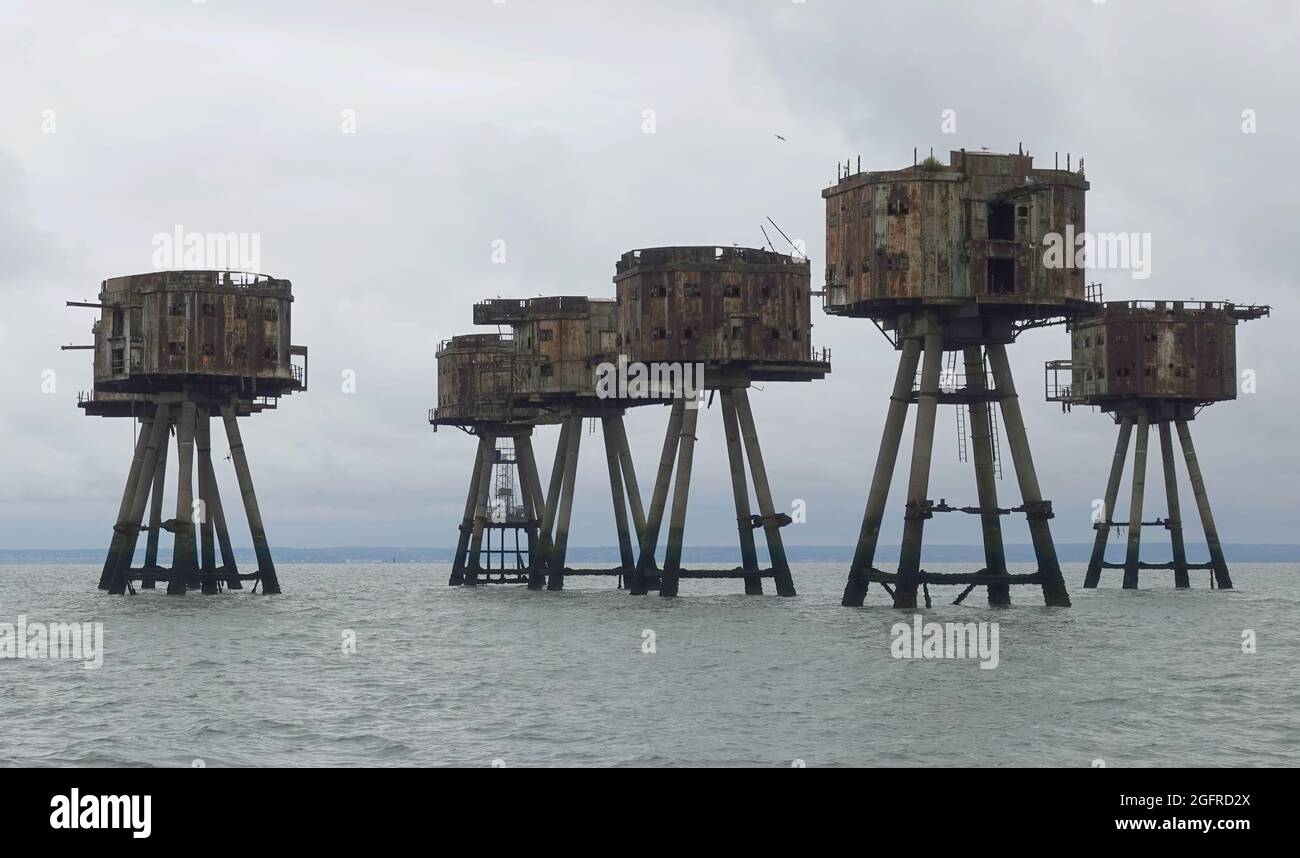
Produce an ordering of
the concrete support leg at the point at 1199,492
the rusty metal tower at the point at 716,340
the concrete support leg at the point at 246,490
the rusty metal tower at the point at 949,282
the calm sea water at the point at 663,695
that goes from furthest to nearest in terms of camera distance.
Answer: the concrete support leg at the point at 1199,492 < the concrete support leg at the point at 246,490 < the rusty metal tower at the point at 716,340 < the rusty metal tower at the point at 949,282 < the calm sea water at the point at 663,695

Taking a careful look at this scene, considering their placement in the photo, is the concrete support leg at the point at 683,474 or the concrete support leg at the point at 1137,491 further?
→ the concrete support leg at the point at 1137,491

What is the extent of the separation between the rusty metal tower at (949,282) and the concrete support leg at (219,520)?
1280 inches

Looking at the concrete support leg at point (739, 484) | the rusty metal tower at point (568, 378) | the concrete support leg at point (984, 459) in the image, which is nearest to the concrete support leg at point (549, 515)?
the rusty metal tower at point (568, 378)

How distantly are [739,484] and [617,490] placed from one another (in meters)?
16.2

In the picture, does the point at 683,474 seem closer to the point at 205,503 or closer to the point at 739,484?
the point at 739,484

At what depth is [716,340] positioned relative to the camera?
71562 millimetres

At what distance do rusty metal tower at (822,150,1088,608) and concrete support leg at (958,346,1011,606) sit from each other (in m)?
0.08

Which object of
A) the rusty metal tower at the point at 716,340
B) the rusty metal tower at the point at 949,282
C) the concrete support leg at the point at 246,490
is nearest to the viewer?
the rusty metal tower at the point at 949,282

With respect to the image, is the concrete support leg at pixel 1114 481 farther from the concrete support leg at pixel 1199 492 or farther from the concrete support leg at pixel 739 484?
the concrete support leg at pixel 739 484

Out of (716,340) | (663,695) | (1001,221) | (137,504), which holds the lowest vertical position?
(663,695)

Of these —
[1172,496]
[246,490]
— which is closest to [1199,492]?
[1172,496]

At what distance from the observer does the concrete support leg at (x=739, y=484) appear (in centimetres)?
7425

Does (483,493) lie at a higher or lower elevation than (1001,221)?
lower
